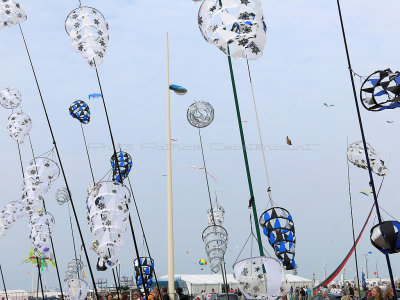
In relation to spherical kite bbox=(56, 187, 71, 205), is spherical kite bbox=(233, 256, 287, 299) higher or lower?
lower

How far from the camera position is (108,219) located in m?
7.08

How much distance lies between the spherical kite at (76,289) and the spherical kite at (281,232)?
13.5ft

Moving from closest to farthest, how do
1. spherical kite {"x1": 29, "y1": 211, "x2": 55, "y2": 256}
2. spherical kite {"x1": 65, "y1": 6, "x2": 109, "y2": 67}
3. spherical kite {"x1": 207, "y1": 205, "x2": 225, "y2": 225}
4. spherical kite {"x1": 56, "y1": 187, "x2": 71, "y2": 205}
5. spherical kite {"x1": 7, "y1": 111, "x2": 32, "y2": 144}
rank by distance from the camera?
spherical kite {"x1": 65, "y1": 6, "x2": 109, "y2": 67}
spherical kite {"x1": 29, "y1": 211, "x2": 55, "y2": 256}
spherical kite {"x1": 7, "y1": 111, "x2": 32, "y2": 144}
spherical kite {"x1": 207, "y1": 205, "x2": 225, "y2": 225}
spherical kite {"x1": 56, "y1": 187, "x2": 71, "y2": 205}

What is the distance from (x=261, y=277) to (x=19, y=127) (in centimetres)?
945

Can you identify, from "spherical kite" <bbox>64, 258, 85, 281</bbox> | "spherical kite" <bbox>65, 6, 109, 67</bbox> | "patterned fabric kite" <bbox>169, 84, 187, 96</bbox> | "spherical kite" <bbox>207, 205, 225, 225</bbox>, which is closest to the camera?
"spherical kite" <bbox>65, 6, 109, 67</bbox>

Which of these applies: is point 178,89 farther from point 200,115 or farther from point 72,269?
point 72,269

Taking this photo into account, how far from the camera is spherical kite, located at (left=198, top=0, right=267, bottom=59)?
5652 millimetres

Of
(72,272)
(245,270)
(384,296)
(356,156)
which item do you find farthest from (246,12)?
(72,272)

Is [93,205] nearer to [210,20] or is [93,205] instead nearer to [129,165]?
[210,20]

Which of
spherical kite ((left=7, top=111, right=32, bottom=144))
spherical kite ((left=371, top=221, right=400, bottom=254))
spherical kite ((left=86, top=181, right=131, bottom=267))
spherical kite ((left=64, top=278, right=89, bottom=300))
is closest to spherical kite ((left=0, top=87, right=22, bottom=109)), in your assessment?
spherical kite ((left=7, top=111, right=32, bottom=144))

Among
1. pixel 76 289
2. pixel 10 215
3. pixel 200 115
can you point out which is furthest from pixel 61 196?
pixel 76 289

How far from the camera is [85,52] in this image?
7707 millimetres

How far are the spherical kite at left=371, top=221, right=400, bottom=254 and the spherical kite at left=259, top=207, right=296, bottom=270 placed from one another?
1.67 metres

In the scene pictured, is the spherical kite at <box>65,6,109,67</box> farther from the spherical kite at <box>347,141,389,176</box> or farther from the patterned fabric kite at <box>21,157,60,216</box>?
the spherical kite at <box>347,141,389,176</box>
